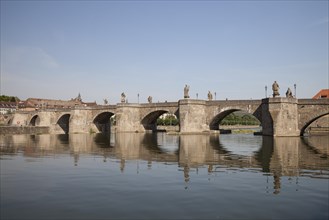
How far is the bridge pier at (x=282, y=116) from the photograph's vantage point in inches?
1759

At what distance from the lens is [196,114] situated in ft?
176

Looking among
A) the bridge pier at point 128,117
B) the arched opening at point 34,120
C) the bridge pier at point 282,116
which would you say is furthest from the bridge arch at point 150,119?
the arched opening at point 34,120

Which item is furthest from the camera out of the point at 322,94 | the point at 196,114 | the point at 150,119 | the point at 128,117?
the point at 322,94

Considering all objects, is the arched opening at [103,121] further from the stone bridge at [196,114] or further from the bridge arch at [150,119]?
the bridge arch at [150,119]

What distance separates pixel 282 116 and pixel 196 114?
569 inches

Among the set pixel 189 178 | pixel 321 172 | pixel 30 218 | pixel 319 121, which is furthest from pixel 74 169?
pixel 319 121

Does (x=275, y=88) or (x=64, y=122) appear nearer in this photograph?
(x=275, y=88)

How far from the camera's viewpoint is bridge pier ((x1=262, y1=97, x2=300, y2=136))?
44.7 metres

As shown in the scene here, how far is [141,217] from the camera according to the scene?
27.7 ft

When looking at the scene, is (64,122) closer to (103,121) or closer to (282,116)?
(103,121)

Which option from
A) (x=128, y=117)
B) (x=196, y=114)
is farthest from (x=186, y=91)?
(x=128, y=117)

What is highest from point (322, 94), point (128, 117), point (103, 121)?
point (322, 94)

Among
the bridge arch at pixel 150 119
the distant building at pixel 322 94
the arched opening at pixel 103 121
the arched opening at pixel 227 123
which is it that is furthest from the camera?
the distant building at pixel 322 94

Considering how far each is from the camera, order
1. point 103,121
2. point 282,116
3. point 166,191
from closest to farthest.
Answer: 1. point 166,191
2. point 282,116
3. point 103,121
